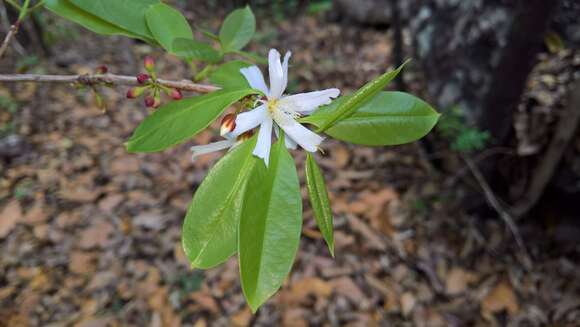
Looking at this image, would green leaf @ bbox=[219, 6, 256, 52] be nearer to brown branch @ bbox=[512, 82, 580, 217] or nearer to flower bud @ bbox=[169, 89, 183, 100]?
flower bud @ bbox=[169, 89, 183, 100]

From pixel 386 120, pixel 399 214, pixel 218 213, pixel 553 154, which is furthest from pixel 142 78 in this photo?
pixel 399 214

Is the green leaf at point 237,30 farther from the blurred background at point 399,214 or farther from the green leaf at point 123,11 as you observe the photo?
the blurred background at point 399,214

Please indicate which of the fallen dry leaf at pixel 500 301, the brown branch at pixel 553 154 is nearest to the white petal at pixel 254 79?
the brown branch at pixel 553 154

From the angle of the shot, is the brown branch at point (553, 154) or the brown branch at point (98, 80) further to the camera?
the brown branch at point (553, 154)

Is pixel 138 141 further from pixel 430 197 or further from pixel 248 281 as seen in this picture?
pixel 430 197

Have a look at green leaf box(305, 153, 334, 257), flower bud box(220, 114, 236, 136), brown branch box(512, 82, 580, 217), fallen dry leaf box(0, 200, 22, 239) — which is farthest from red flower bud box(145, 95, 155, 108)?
fallen dry leaf box(0, 200, 22, 239)

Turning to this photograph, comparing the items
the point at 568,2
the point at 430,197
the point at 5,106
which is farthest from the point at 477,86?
the point at 5,106
